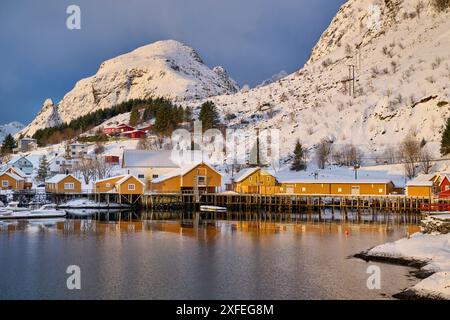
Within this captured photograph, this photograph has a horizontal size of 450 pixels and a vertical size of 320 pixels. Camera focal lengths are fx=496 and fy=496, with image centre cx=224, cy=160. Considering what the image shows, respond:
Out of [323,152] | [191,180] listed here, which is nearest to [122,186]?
[191,180]

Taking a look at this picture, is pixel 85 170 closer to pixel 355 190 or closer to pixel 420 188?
pixel 355 190

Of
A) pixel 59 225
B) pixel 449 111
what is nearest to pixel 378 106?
pixel 449 111

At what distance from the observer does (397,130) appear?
8825 cm

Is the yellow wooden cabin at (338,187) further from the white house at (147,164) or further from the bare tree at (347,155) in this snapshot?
the white house at (147,164)

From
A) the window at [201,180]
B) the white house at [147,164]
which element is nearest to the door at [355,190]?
the window at [201,180]

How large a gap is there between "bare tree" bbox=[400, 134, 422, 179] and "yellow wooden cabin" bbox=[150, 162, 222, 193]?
28140 millimetres

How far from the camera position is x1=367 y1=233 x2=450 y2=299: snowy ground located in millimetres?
20672

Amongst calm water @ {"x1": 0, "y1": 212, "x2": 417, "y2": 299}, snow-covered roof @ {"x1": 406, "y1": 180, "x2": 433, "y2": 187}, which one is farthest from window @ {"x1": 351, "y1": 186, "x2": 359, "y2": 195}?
calm water @ {"x1": 0, "y1": 212, "x2": 417, "y2": 299}

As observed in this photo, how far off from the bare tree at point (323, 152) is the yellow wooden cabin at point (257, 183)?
53.4 feet

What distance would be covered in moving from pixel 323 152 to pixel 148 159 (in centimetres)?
3047

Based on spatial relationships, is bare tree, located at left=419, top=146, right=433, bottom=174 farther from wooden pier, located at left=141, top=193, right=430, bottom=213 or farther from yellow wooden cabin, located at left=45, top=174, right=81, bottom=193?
yellow wooden cabin, located at left=45, top=174, right=81, bottom=193

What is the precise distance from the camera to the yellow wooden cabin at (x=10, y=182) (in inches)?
3036

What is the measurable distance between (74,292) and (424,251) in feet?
63.0
